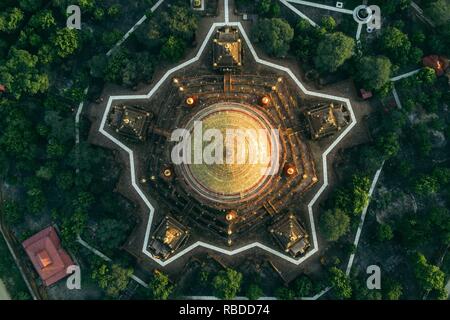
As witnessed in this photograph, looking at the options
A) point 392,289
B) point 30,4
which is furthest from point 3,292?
point 392,289

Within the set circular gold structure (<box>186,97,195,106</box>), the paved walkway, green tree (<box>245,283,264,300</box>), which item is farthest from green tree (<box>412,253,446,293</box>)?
circular gold structure (<box>186,97,195,106</box>)

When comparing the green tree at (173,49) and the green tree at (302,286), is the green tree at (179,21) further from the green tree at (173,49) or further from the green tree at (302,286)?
the green tree at (302,286)

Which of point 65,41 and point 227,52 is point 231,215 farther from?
point 65,41

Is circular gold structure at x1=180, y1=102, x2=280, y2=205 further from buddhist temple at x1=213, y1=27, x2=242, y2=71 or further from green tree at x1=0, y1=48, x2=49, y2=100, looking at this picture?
green tree at x1=0, y1=48, x2=49, y2=100

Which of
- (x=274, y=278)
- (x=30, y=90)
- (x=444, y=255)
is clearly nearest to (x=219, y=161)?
(x=274, y=278)

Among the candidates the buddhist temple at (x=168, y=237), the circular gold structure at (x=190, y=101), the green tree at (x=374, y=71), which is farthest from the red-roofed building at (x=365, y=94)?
the buddhist temple at (x=168, y=237)

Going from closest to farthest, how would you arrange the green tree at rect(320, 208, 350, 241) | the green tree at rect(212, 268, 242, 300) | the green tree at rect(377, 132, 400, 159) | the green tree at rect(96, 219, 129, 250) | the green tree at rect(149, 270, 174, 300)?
the green tree at rect(320, 208, 350, 241) → the green tree at rect(212, 268, 242, 300) → the green tree at rect(377, 132, 400, 159) → the green tree at rect(149, 270, 174, 300) → the green tree at rect(96, 219, 129, 250)
